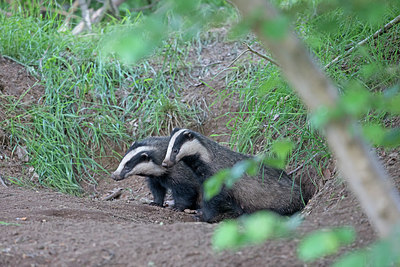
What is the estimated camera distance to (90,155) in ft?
22.2

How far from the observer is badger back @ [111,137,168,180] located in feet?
19.6

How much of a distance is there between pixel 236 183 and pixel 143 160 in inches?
43.4

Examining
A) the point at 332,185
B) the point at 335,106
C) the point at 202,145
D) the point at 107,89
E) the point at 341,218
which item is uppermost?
the point at 335,106

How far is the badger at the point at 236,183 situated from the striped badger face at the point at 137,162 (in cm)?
44

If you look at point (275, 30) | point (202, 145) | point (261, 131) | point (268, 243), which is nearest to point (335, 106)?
point (275, 30)

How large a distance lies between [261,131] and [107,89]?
7.58 ft

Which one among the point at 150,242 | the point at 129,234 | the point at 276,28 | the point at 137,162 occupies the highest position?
the point at 276,28

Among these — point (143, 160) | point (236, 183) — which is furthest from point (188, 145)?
point (143, 160)

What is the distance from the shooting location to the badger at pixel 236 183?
540cm

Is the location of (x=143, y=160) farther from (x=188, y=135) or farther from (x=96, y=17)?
(x=96, y=17)

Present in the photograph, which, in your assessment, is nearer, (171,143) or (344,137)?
(344,137)

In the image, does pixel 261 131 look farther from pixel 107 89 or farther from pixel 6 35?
pixel 6 35

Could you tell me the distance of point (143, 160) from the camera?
5.98 m

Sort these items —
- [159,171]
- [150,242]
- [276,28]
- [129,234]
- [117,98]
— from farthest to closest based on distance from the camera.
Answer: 1. [117,98]
2. [159,171]
3. [129,234]
4. [150,242]
5. [276,28]
